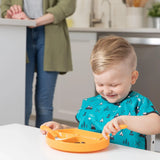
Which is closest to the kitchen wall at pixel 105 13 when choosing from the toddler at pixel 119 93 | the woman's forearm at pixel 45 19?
the woman's forearm at pixel 45 19

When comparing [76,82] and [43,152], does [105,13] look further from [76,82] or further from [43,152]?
[43,152]

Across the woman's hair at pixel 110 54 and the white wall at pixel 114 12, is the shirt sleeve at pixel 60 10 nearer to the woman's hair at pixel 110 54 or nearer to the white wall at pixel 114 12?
the woman's hair at pixel 110 54

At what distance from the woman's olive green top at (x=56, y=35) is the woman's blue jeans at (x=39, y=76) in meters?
0.04

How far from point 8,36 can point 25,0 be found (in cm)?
39

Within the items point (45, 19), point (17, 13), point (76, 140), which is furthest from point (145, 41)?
point (76, 140)

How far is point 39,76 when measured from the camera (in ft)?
7.64

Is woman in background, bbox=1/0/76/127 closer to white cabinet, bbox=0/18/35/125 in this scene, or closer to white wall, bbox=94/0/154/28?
white cabinet, bbox=0/18/35/125

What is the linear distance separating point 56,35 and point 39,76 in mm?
279

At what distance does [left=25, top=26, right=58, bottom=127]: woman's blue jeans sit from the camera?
2283mm

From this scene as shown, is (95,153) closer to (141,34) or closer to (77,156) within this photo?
(77,156)

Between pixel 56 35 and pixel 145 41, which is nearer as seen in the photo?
pixel 56 35

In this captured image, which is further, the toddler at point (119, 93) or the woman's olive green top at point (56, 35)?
the woman's olive green top at point (56, 35)

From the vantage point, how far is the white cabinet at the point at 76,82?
338 cm

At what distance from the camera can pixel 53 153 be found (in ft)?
2.71
